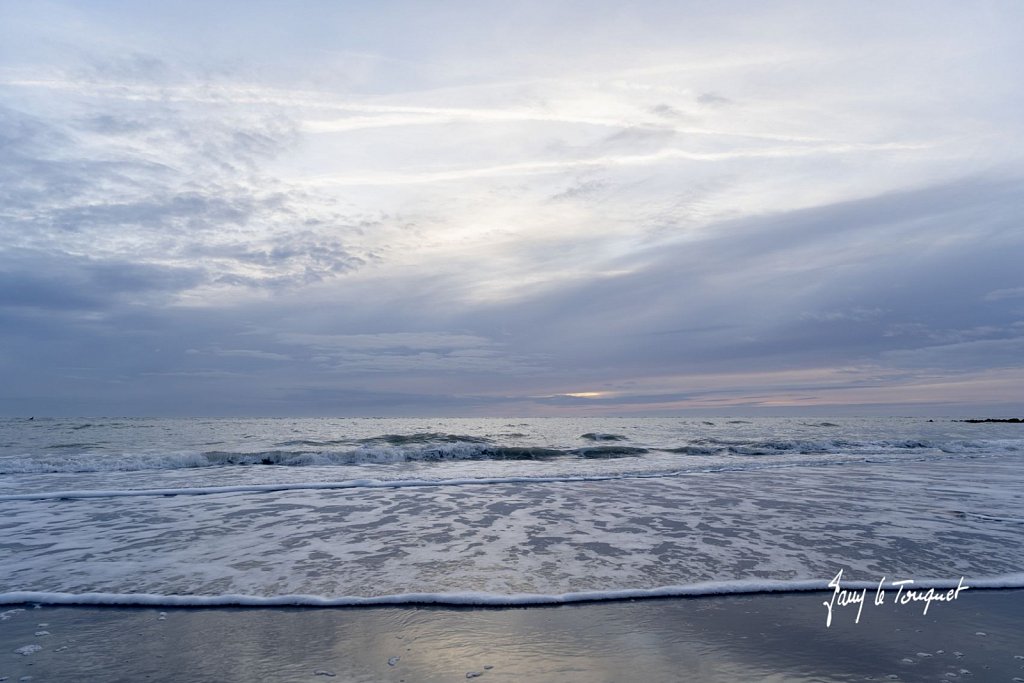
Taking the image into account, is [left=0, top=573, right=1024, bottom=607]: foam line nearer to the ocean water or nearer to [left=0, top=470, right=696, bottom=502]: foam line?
the ocean water

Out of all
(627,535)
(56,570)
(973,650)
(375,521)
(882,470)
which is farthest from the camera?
(882,470)

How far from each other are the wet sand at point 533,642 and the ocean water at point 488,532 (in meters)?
0.44

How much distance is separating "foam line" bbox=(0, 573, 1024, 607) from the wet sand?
141 mm

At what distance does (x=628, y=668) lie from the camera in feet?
14.1

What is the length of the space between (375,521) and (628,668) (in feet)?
22.7

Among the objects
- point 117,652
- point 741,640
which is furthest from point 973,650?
point 117,652

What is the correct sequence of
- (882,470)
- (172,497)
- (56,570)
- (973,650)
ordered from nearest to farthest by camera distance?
(973,650), (56,570), (172,497), (882,470)

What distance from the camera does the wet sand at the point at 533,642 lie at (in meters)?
4.25

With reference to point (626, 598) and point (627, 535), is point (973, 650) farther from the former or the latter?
point (627, 535)

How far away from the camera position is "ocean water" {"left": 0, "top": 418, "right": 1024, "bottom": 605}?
21.2 feet

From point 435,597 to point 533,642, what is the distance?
1.49 m

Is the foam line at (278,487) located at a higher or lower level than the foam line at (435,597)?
lower

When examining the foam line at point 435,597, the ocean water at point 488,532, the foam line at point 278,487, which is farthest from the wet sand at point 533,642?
the foam line at point 278,487

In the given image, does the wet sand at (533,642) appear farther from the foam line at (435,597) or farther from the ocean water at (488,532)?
the ocean water at (488,532)
